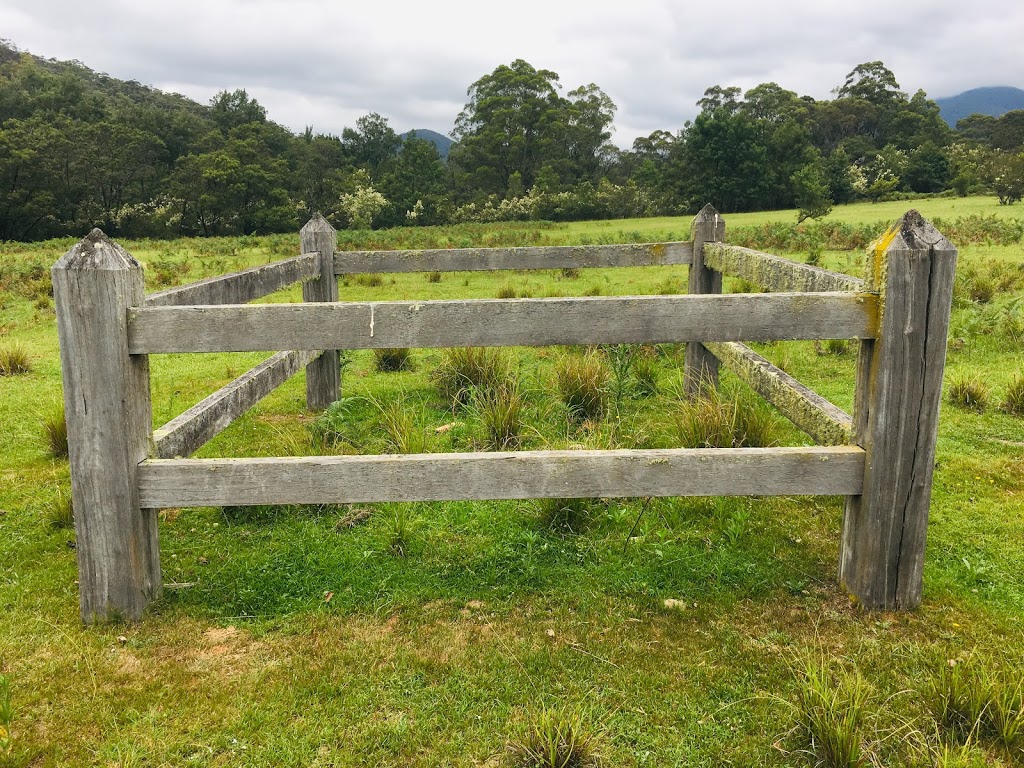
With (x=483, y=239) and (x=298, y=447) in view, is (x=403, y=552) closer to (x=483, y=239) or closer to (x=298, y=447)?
(x=298, y=447)

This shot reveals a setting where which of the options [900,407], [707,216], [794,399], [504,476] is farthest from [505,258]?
[900,407]

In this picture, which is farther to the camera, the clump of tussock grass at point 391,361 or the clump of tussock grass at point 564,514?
the clump of tussock grass at point 391,361

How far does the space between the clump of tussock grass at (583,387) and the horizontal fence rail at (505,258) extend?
1000 millimetres

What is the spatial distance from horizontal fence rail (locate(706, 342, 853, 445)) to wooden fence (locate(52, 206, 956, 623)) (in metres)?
0.22

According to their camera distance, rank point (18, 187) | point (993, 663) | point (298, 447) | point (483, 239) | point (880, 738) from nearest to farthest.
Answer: point (880, 738), point (993, 663), point (298, 447), point (483, 239), point (18, 187)

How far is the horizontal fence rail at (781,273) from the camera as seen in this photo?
3297mm

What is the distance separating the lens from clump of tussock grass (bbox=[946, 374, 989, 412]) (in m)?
6.21

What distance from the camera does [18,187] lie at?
5109cm

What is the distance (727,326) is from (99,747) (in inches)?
105

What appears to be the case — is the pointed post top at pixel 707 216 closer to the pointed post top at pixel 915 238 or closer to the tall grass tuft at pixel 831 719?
the pointed post top at pixel 915 238

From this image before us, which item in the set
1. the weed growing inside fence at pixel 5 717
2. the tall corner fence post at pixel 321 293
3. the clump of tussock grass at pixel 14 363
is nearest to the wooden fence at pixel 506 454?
the weed growing inside fence at pixel 5 717

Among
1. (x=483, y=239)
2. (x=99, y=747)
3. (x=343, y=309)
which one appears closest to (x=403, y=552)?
(x=343, y=309)

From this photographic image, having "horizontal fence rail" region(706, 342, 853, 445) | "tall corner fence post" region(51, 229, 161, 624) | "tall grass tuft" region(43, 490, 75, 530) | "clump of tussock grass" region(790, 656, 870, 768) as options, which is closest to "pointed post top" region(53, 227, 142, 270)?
"tall corner fence post" region(51, 229, 161, 624)

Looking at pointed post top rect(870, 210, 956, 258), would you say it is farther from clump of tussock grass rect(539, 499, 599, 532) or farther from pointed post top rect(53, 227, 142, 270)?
pointed post top rect(53, 227, 142, 270)
